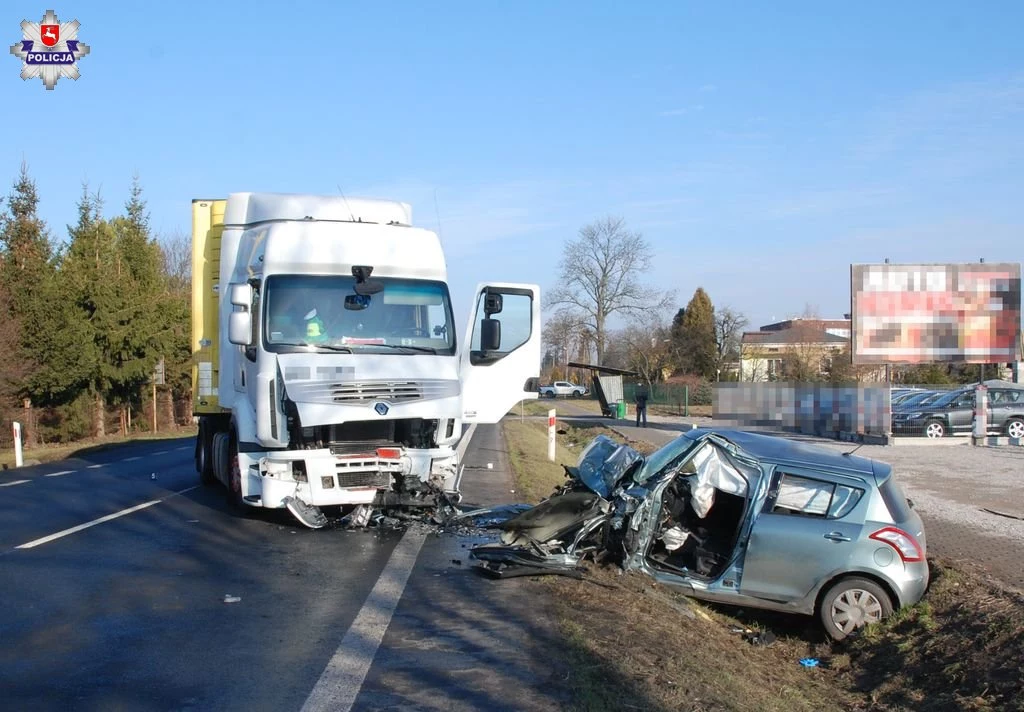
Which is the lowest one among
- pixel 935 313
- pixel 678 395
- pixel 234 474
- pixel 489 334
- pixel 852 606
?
pixel 678 395

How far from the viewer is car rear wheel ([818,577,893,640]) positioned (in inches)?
317

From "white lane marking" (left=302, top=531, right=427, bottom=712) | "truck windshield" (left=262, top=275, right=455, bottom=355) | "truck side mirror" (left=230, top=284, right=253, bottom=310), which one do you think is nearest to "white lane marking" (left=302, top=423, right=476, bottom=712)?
"white lane marking" (left=302, top=531, right=427, bottom=712)

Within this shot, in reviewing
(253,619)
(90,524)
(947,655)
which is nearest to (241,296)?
(90,524)

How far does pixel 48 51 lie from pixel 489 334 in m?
13.5

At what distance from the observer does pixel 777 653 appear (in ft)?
27.4

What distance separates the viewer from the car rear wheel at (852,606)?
8062 millimetres

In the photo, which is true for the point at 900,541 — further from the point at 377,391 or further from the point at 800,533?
the point at 377,391

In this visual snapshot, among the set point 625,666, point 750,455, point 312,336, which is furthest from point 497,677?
point 312,336

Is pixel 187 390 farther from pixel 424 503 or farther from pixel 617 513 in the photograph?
pixel 617 513

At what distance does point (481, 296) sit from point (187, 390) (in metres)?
35.2

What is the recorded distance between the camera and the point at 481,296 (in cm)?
1122

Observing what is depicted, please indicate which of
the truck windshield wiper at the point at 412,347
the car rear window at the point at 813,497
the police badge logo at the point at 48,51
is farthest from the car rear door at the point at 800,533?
the police badge logo at the point at 48,51

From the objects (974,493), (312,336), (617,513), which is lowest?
(974,493)

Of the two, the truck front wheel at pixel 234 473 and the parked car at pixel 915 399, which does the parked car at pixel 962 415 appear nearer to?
the parked car at pixel 915 399
